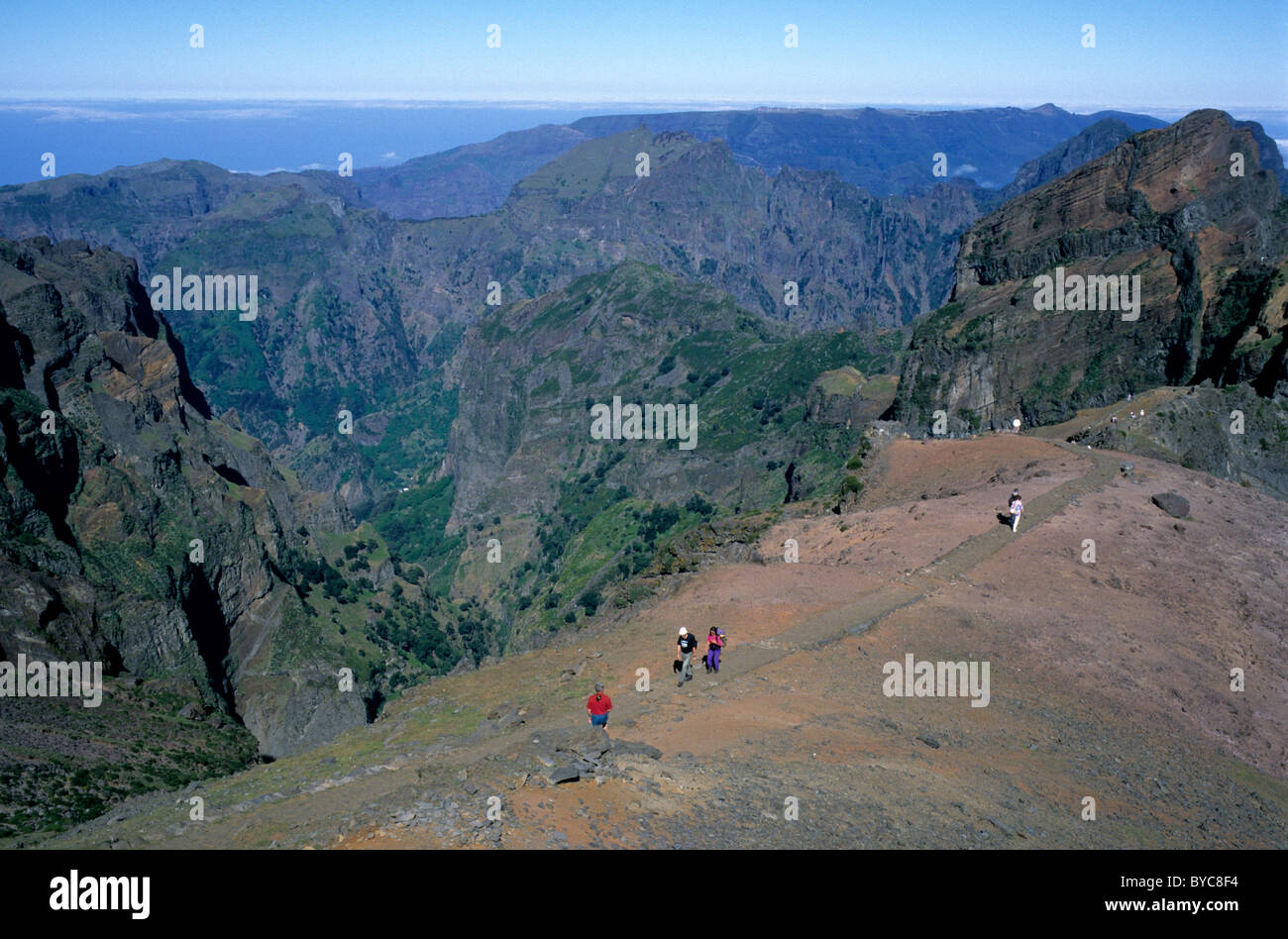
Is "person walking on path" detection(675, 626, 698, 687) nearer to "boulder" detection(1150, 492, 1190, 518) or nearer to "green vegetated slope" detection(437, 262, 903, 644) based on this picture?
"boulder" detection(1150, 492, 1190, 518)

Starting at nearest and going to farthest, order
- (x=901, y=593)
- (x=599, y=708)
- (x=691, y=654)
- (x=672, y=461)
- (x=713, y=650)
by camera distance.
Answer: (x=599, y=708) < (x=691, y=654) < (x=713, y=650) < (x=901, y=593) < (x=672, y=461)

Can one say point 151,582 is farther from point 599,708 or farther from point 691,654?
point 599,708

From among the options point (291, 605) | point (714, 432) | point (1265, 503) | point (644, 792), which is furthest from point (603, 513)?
point (644, 792)

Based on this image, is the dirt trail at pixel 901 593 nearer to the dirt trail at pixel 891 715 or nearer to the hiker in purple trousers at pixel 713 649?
the dirt trail at pixel 891 715

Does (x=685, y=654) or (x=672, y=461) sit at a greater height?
(x=685, y=654)

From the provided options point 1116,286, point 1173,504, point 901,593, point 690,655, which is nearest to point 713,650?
point 690,655

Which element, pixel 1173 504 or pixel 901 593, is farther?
pixel 1173 504

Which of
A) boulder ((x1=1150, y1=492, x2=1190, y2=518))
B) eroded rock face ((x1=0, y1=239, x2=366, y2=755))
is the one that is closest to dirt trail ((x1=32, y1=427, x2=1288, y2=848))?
boulder ((x1=1150, y1=492, x2=1190, y2=518))
